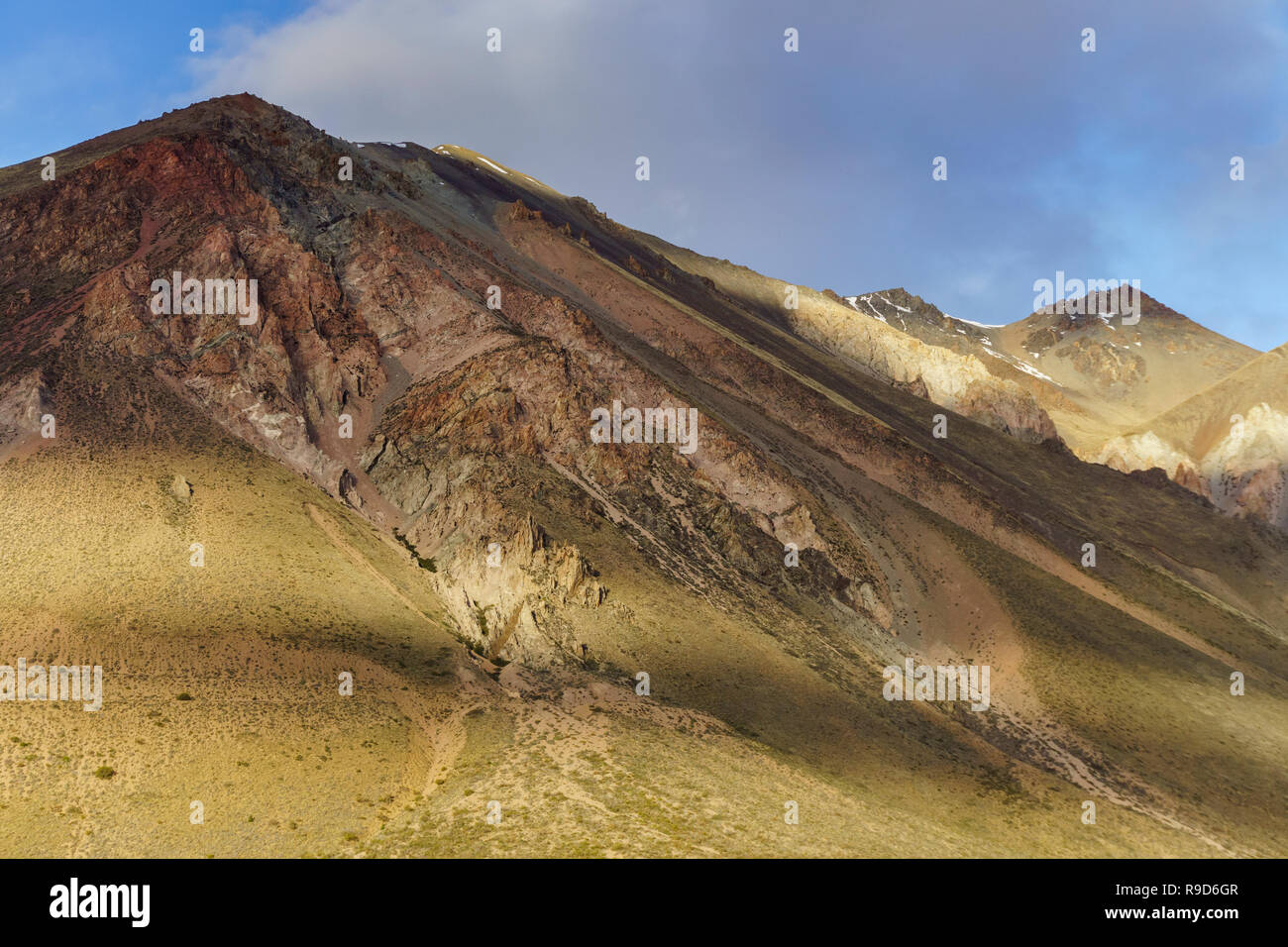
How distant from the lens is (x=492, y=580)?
58.7 metres

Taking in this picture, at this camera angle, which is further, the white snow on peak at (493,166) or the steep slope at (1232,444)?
the white snow on peak at (493,166)

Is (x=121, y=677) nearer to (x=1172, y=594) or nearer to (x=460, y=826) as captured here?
(x=460, y=826)

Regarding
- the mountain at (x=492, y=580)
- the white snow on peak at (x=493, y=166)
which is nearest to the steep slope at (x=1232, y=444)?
the mountain at (x=492, y=580)

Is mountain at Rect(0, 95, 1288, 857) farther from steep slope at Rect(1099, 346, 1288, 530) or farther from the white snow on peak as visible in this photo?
the white snow on peak

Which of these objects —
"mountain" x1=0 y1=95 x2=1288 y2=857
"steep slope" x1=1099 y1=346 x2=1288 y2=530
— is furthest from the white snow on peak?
"steep slope" x1=1099 y1=346 x2=1288 y2=530

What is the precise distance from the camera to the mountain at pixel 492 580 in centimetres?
3822

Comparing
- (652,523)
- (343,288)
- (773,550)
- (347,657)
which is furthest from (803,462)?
(347,657)

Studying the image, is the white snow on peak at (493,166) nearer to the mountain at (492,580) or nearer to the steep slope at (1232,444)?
the mountain at (492,580)

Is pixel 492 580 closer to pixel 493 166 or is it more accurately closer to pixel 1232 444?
pixel 493 166

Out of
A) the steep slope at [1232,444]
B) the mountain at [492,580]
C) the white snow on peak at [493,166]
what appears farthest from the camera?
the white snow on peak at [493,166]

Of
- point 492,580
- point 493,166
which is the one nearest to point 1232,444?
point 493,166

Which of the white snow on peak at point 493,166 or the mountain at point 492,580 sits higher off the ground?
the white snow on peak at point 493,166

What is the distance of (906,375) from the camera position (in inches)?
6206

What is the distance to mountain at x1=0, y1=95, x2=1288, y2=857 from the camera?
1505 inches
